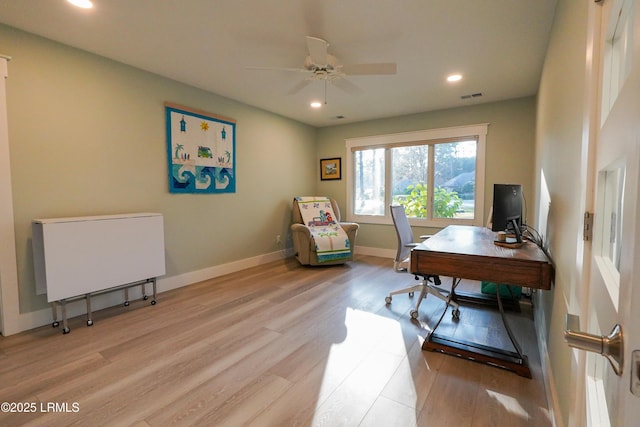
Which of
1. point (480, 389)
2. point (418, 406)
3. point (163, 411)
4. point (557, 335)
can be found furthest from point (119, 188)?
point (557, 335)

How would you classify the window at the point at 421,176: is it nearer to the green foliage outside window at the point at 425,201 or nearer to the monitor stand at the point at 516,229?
the green foliage outside window at the point at 425,201

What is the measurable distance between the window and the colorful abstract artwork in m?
2.31

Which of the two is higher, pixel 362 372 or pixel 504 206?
pixel 504 206

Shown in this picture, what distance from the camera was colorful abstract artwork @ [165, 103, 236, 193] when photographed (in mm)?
3324

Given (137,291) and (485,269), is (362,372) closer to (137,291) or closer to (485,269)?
(485,269)

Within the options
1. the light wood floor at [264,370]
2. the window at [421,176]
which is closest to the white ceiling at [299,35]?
the window at [421,176]

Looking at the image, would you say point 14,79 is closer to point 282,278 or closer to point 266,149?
point 266,149

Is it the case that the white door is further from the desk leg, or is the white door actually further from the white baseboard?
the white baseboard

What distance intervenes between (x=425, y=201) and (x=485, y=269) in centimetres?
301

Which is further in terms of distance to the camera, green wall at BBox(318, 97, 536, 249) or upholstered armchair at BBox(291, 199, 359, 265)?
upholstered armchair at BBox(291, 199, 359, 265)

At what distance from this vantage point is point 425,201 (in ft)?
15.2

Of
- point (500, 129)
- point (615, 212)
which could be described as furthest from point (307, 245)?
point (615, 212)

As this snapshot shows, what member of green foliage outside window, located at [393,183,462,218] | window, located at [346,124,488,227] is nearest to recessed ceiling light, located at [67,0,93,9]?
window, located at [346,124,488,227]

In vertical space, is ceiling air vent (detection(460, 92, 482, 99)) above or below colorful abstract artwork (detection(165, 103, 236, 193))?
above
